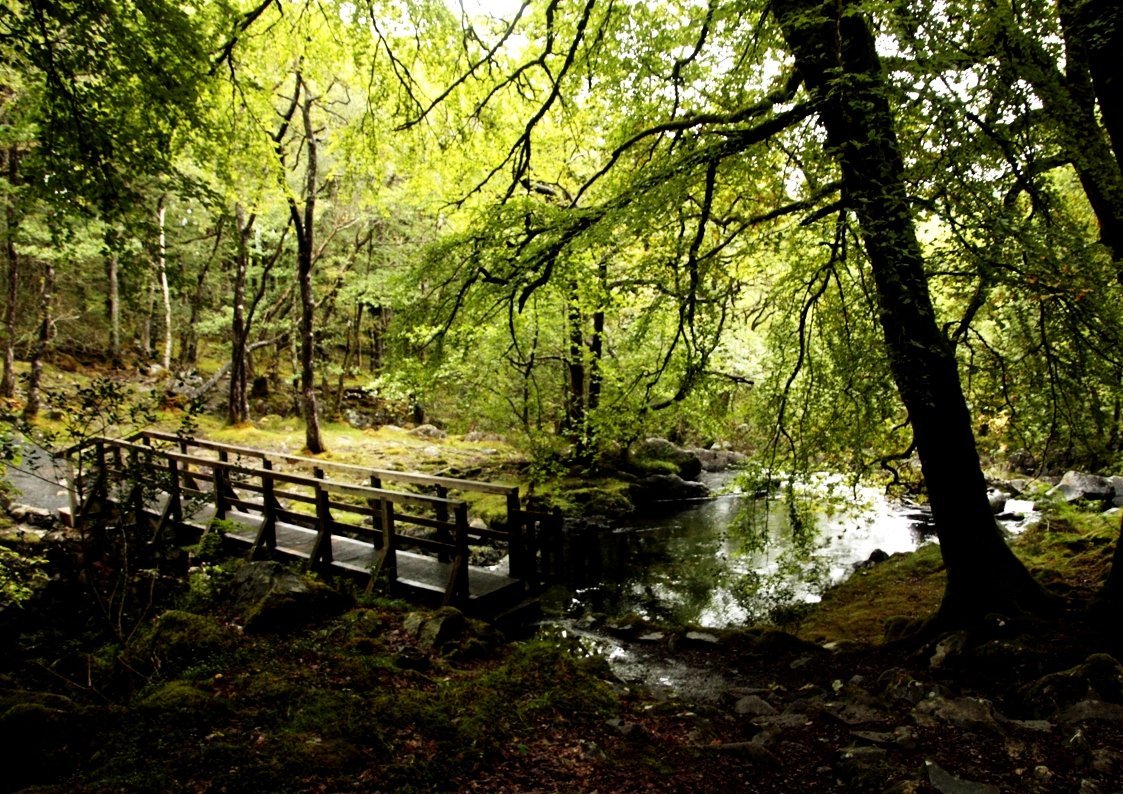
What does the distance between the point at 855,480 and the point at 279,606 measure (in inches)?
258

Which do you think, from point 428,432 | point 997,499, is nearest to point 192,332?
point 428,432

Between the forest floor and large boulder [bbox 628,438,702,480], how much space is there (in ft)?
39.3

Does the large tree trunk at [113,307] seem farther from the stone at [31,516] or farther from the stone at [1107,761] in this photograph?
the stone at [1107,761]

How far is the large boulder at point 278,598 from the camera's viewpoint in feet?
19.7

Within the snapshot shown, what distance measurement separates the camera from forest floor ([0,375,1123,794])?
3.41 meters

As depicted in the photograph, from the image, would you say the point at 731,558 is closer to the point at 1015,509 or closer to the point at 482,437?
the point at 1015,509

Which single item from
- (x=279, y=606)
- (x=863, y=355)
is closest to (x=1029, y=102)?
(x=863, y=355)

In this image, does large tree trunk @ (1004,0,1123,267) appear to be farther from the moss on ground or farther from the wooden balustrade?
the wooden balustrade

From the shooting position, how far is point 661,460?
19.8m

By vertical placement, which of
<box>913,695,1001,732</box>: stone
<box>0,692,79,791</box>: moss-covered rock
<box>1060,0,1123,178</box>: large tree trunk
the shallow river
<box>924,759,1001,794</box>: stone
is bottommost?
the shallow river

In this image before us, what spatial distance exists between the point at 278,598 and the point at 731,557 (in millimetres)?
8975

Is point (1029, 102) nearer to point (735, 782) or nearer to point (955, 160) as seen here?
point (955, 160)

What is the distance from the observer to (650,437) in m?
20.8

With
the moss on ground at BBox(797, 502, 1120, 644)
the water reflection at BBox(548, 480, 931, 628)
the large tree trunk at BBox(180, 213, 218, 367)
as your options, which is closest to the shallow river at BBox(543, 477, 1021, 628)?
the water reflection at BBox(548, 480, 931, 628)
